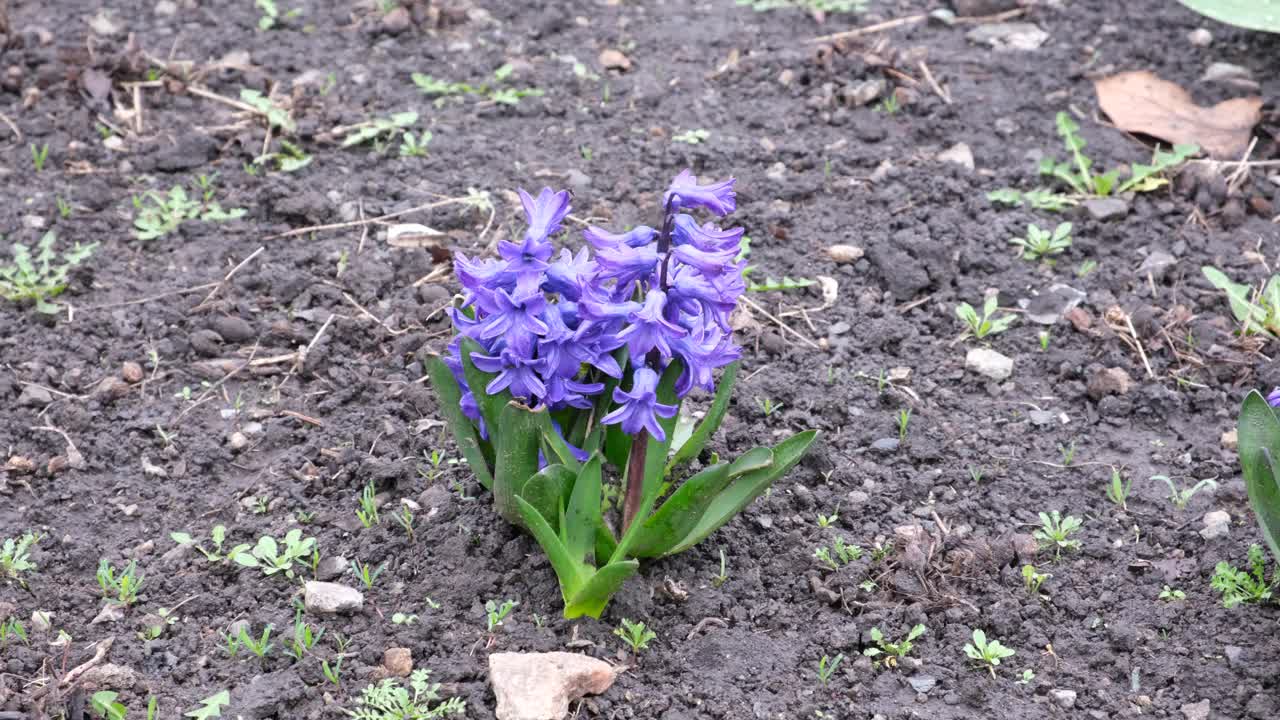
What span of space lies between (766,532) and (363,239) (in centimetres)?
166

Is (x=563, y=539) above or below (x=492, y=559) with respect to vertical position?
above

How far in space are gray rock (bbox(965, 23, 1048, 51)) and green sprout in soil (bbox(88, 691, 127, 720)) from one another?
3.84 meters

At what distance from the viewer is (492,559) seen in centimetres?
302

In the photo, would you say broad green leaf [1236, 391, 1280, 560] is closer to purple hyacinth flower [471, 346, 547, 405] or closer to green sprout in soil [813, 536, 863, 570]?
green sprout in soil [813, 536, 863, 570]

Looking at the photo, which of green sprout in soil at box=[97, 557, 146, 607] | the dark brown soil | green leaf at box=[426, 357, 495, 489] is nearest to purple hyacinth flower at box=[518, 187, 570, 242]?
green leaf at box=[426, 357, 495, 489]

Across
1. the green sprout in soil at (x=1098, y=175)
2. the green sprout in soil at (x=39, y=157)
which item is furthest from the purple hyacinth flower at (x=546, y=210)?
the green sprout in soil at (x=39, y=157)

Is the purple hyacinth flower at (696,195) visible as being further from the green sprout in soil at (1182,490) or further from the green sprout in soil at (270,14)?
the green sprout in soil at (270,14)

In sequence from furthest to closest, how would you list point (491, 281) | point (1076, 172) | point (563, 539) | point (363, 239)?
point (1076, 172) < point (363, 239) < point (563, 539) < point (491, 281)

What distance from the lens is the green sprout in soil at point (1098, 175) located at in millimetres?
4266

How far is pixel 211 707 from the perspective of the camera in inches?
105

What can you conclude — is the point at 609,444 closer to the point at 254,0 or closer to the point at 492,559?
the point at 492,559

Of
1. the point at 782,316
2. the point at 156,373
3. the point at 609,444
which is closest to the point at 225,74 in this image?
the point at 156,373

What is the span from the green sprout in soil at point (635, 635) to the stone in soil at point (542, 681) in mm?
92

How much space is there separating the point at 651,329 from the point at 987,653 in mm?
1050
